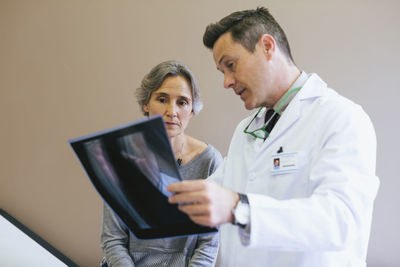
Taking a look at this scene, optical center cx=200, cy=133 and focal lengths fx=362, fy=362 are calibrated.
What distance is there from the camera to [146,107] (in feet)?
5.22

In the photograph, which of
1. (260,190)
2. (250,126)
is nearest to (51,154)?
(250,126)

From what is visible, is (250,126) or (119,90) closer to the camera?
(250,126)

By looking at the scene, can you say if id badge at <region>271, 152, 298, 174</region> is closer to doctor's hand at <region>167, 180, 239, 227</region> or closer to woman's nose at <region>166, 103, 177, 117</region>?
doctor's hand at <region>167, 180, 239, 227</region>

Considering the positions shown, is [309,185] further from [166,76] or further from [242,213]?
[166,76]

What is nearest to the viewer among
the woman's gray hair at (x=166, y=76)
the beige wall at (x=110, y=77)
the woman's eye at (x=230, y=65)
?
the woman's eye at (x=230, y=65)

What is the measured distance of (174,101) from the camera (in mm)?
1488

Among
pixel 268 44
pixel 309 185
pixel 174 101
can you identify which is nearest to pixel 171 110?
pixel 174 101

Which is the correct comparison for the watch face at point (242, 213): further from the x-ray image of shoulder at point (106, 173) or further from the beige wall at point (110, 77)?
the beige wall at point (110, 77)

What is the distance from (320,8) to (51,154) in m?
1.56

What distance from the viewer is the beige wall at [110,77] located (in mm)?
1644

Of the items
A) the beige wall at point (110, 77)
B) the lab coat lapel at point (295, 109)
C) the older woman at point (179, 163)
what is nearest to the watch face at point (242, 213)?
the lab coat lapel at point (295, 109)

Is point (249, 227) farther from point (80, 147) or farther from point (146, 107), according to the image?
point (146, 107)

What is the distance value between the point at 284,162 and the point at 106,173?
45 cm

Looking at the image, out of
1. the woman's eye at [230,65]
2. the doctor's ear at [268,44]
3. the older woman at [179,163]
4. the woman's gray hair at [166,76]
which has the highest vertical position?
the doctor's ear at [268,44]
